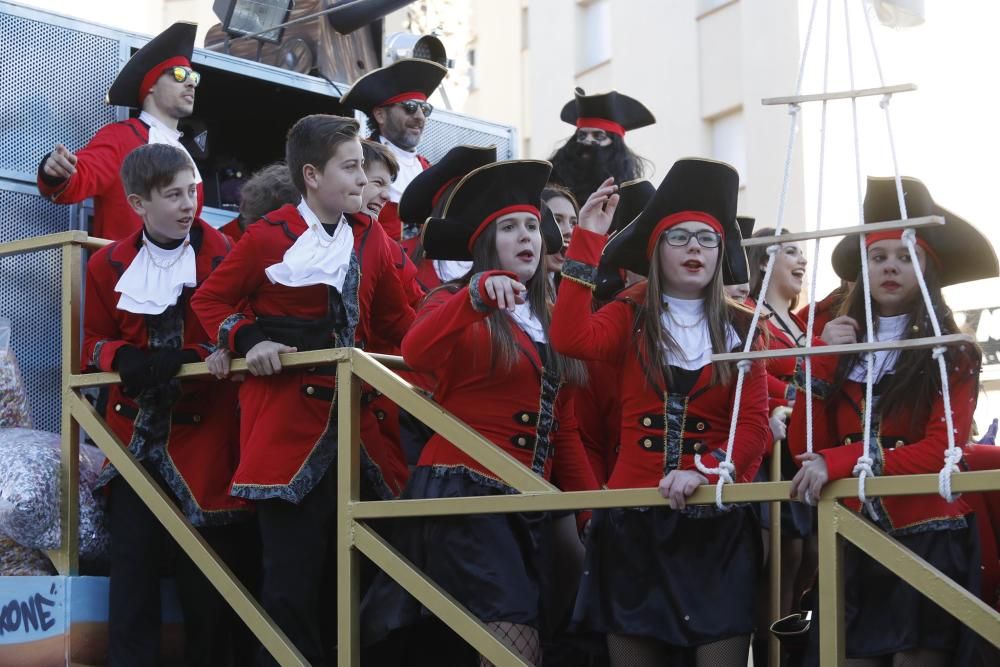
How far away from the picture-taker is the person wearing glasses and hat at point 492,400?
4.46 metres

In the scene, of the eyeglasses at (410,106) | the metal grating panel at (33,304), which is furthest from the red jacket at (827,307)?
the metal grating panel at (33,304)

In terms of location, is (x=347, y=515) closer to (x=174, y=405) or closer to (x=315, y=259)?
(x=315, y=259)

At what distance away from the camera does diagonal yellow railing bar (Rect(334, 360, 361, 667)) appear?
4512 millimetres

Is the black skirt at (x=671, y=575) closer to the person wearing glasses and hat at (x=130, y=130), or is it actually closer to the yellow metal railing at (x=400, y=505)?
the yellow metal railing at (x=400, y=505)

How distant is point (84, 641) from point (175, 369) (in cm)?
95

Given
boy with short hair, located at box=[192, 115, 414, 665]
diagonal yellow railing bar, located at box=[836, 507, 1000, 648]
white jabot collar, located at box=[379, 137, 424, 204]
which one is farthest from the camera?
white jabot collar, located at box=[379, 137, 424, 204]

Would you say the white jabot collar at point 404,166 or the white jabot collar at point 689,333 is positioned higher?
the white jabot collar at point 404,166

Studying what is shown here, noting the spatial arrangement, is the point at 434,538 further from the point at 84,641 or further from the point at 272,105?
the point at 272,105

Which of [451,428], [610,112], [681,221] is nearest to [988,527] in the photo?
[681,221]

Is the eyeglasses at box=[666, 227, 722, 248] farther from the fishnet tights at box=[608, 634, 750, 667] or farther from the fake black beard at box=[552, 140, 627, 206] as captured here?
the fake black beard at box=[552, 140, 627, 206]

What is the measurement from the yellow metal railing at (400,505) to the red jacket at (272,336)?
0.14m

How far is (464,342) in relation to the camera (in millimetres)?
4711

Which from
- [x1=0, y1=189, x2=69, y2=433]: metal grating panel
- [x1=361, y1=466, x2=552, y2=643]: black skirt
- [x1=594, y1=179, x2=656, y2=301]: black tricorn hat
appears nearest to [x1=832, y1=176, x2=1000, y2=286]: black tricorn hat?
[x1=594, y1=179, x2=656, y2=301]: black tricorn hat

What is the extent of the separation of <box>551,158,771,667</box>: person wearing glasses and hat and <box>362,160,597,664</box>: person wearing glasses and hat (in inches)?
8.8
